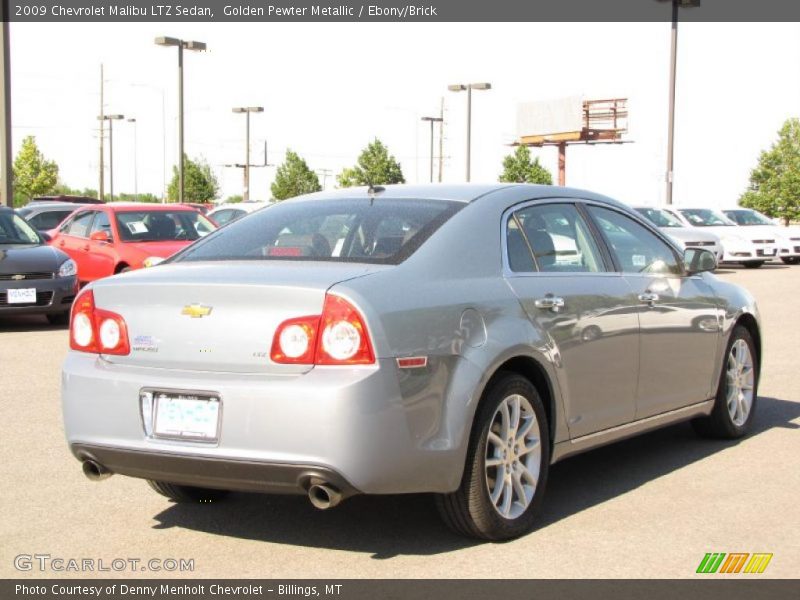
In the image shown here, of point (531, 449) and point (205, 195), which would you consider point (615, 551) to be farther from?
point (205, 195)

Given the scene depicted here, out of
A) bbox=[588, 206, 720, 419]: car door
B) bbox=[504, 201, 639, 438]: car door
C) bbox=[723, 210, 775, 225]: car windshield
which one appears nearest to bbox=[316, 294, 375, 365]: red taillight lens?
bbox=[504, 201, 639, 438]: car door

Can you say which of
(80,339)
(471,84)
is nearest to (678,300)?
(80,339)

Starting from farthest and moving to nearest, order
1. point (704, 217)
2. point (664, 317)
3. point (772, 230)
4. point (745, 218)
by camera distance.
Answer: point (745, 218)
point (772, 230)
point (704, 217)
point (664, 317)

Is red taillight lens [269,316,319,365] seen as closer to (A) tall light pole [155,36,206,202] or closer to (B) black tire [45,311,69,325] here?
(B) black tire [45,311,69,325]

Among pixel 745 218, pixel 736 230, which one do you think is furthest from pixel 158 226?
pixel 745 218

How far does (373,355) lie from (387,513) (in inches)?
54.8

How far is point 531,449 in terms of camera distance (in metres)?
5.39

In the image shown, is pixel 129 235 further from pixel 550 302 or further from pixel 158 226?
pixel 550 302

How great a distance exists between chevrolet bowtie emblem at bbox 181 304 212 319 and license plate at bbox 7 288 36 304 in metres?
10.5

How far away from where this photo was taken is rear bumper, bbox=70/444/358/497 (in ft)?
15.0

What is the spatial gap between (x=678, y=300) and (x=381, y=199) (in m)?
1.98

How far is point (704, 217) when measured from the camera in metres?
31.2

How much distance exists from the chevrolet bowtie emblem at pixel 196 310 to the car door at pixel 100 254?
12.5 meters
